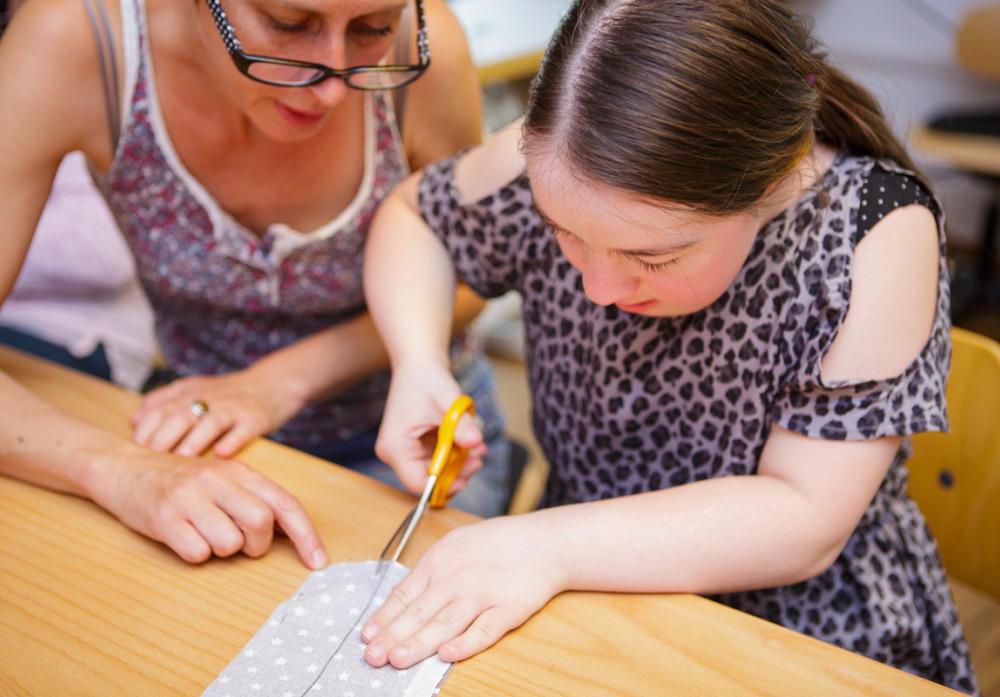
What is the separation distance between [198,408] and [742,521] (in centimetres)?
52

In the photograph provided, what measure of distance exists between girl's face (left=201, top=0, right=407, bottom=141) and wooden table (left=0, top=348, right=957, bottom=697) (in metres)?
0.41

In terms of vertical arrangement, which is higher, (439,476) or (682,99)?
(682,99)

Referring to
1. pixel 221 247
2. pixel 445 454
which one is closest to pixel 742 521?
pixel 445 454

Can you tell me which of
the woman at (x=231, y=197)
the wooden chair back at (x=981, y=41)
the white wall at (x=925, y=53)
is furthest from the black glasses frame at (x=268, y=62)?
the white wall at (x=925, y=53)

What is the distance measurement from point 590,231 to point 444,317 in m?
0.31

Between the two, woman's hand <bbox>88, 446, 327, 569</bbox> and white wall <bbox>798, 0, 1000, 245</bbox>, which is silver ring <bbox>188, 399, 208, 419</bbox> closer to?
woman's hand <bbox>88, 446, 327, 569</bbox>

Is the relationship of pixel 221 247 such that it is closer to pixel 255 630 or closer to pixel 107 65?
pixel 107 65

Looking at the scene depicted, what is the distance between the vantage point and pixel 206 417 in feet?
2.77

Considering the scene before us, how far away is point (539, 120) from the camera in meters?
0.66

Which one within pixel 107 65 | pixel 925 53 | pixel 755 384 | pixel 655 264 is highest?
pixel 107 65

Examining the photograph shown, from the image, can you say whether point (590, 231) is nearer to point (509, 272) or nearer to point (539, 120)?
point (539, 120)

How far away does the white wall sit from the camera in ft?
9.60

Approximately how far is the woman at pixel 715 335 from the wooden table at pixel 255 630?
0.03 m

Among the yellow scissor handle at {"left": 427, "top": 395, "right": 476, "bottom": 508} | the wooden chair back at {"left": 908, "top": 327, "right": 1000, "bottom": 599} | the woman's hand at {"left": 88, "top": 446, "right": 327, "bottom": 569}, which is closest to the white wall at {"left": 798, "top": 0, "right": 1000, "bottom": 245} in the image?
the wooden chair back at {"left": 908, "top": 327, "right": 1000, "bottom": 599}
